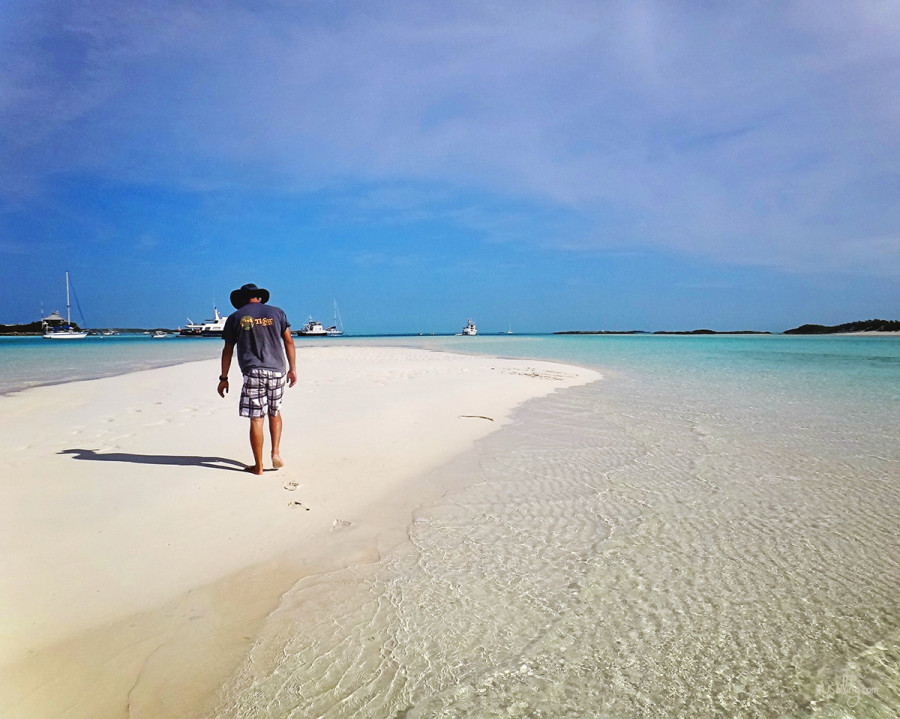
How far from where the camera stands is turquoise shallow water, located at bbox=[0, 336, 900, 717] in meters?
2.25

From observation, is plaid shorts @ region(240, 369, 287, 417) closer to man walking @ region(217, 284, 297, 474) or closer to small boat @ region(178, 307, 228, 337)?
man walking @ region(217, 284, 297, 474)

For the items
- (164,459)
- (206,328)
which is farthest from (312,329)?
(164,459)

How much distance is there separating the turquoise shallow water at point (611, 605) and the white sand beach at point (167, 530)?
13.0 inches

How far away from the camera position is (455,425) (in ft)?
26.5

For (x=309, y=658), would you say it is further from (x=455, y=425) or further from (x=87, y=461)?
(x=455, y=425)

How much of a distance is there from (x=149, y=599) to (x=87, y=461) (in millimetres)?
3432

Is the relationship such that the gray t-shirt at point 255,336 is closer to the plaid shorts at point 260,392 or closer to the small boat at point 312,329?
the plaid shorts at point 260,392

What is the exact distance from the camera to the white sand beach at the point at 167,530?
2.38 m

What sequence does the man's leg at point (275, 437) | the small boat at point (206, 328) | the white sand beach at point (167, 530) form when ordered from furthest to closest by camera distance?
the small boat at point (206, 328) → the man's leg at point (275, 437) → the white sand beach at point (167, 530)

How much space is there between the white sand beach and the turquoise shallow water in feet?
1.09

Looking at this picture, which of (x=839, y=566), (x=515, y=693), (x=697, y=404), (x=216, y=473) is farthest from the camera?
(x=697, y=404)

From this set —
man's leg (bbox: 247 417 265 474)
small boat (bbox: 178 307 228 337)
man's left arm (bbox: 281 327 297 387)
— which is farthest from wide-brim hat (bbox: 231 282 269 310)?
small boat (bbox: 178 307 228 337)

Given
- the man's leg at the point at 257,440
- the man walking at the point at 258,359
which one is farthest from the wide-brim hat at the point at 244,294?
the man's leg at the point at 257,440

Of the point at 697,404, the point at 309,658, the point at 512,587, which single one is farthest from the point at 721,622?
the point at 697,404
